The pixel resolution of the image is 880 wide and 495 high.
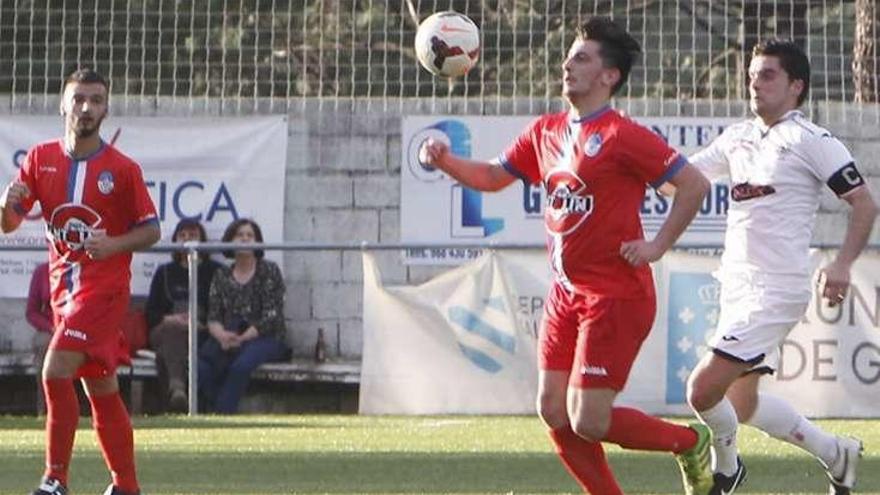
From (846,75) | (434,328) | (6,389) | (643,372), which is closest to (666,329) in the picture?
(643,372)

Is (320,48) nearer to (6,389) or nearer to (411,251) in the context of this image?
(411,251)

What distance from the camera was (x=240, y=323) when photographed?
17203 millimetres

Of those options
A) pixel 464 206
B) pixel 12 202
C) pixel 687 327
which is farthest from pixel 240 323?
pixel 12 202

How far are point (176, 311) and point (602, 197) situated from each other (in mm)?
8866

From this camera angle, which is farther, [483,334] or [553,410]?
[483,334]

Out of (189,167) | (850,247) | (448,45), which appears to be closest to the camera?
(850,247)

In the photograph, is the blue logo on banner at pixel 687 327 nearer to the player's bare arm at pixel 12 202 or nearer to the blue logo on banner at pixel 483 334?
the blue logo on banner at pixel 483 334

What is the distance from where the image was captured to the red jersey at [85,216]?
9.78 metres

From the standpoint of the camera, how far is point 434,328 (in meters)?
16.6

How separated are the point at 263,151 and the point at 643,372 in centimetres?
355

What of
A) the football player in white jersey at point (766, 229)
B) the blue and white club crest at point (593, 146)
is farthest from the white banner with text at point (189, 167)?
the blue and white club crest at point (593, 146)

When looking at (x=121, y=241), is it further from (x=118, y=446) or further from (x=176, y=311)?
(x=176, y=311)

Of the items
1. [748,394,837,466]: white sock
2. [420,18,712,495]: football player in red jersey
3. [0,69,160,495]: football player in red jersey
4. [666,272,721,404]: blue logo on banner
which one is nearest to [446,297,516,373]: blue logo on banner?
[666,272,721,404]: blue logo on banner

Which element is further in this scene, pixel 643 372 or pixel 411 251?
pixel 411 251
